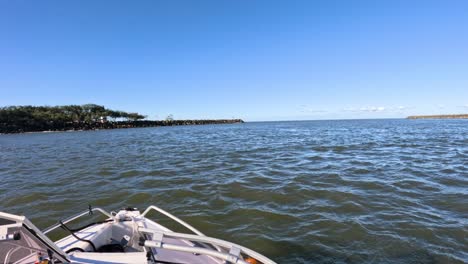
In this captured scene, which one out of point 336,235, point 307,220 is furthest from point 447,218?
point 307,220

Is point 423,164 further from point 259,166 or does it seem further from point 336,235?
point 336,235

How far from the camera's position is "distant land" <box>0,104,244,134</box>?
79.2 meters

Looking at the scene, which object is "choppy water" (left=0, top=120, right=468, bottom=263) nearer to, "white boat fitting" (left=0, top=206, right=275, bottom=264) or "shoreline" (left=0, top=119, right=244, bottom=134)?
"white boat fitting" (left=0, top=206, right=275, bottom=264)

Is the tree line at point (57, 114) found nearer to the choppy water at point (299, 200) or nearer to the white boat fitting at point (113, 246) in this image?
the choppy water at point (299, 200)

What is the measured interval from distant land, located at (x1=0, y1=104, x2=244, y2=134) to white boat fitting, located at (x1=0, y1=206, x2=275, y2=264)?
99.9m

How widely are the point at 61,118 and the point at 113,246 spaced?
105 metres

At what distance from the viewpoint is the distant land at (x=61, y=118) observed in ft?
260

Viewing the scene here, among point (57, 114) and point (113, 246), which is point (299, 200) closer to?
point (113, 246)

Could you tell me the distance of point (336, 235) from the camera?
5922 mm

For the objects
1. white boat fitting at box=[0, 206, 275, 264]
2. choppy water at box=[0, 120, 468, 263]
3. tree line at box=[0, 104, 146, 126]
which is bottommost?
choppy water at box=[0, 120, 468, 263]

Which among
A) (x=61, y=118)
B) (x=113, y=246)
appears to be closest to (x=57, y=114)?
(x=61, y=118)

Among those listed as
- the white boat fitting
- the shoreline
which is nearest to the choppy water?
the white boat fitting

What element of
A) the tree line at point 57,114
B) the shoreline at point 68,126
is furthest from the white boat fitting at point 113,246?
the tree line at point 57,114

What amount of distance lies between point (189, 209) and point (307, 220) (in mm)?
3731
